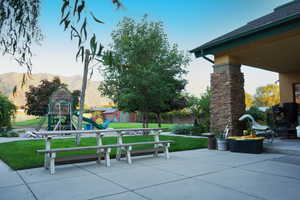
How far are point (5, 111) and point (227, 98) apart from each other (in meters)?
12.4

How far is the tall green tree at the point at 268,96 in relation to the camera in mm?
30319

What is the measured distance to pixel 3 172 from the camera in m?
4.29

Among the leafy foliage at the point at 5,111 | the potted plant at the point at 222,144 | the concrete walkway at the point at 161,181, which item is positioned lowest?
the concrete walkway at the point at 161,181

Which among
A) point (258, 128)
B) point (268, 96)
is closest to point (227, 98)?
point (258, 128)

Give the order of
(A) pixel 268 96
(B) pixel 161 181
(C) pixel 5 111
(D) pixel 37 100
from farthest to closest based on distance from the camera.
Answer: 1. (A) pixel 268 96
2. (D) pixel 37 100
3. (C) pixel 5 111
4. (B) pixel 161 181

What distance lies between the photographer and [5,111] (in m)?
12.9

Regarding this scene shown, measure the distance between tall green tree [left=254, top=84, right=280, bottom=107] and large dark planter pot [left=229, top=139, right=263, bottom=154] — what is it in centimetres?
2715

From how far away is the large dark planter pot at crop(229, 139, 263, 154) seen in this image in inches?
245

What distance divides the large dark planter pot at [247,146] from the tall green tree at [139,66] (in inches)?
202

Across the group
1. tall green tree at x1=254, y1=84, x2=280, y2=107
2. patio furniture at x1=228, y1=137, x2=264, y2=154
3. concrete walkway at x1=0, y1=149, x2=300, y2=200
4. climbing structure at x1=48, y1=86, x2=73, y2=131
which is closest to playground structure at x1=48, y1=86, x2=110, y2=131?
climbing structure at x1=48, y1=86, x2=73, y2=131

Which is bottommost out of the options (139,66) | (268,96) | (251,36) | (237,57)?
(237,57)

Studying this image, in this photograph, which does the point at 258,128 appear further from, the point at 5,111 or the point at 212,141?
the point at 5,111

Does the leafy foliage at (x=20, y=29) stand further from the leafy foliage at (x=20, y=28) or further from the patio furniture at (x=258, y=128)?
the patio furniture at (x=258, y=128)

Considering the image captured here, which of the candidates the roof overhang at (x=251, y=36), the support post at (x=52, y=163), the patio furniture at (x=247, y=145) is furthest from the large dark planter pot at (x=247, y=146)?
the support post at (x=52, y=163)
